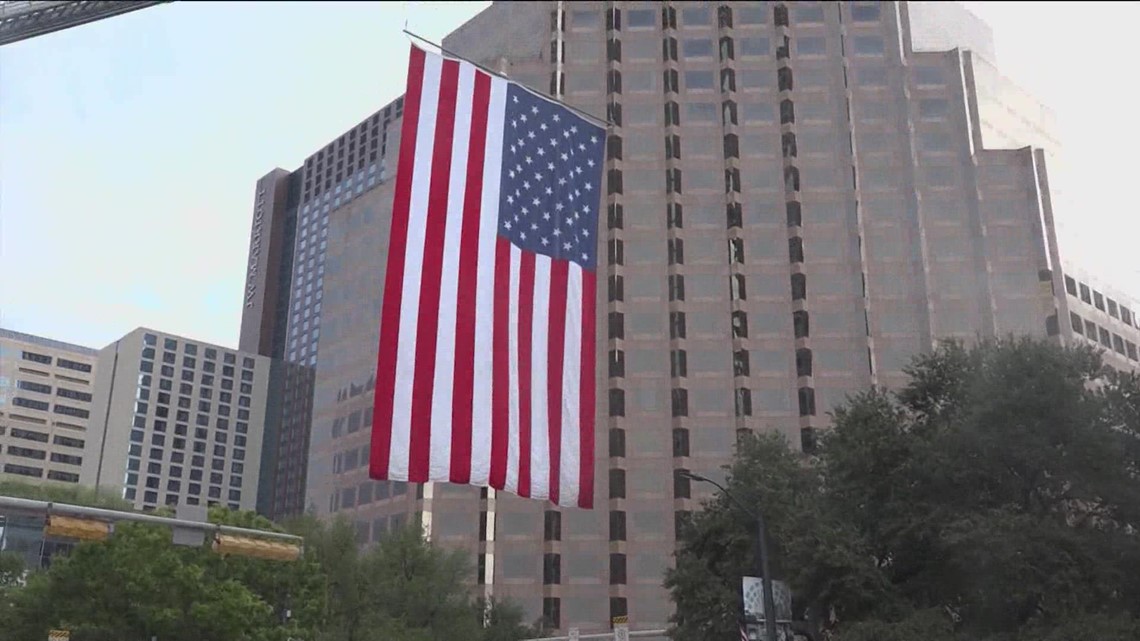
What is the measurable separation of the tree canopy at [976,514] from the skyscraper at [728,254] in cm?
4254

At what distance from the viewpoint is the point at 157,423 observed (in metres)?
191

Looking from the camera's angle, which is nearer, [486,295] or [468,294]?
[468,294]

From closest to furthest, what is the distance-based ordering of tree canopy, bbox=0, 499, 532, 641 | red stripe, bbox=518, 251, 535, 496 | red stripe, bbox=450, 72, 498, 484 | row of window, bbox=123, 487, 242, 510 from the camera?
red stripe, bbox=450, 72, 498, 484 < red stripe, bbox=518, 251, 535, 496 < tree canopy, bbox=0, 499, 532, 641 < row of window, bbox=123, 487, 242, 510

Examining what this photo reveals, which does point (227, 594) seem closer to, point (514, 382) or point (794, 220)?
point (514, 382)

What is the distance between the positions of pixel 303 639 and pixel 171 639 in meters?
6.07

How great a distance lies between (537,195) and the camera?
71.6 feet

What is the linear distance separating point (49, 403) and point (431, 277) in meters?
177

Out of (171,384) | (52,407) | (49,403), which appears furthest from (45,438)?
(171,384)

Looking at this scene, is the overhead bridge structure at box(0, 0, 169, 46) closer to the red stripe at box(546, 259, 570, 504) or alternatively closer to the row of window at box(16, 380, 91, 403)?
the red stripe at box(546, 259, 570, 504)

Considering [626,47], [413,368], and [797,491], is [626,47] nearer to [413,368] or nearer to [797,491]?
[797,491]

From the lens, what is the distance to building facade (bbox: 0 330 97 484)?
167m

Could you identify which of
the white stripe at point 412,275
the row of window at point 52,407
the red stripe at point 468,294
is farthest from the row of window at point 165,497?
the white stripe at point 412,275

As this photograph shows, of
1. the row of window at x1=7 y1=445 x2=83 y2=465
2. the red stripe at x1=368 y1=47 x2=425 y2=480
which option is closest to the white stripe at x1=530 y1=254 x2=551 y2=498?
the red stripe at x1=368 y1=47 x2=425 y2=480

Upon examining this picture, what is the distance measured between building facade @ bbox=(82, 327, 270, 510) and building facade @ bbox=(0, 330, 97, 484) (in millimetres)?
3382
